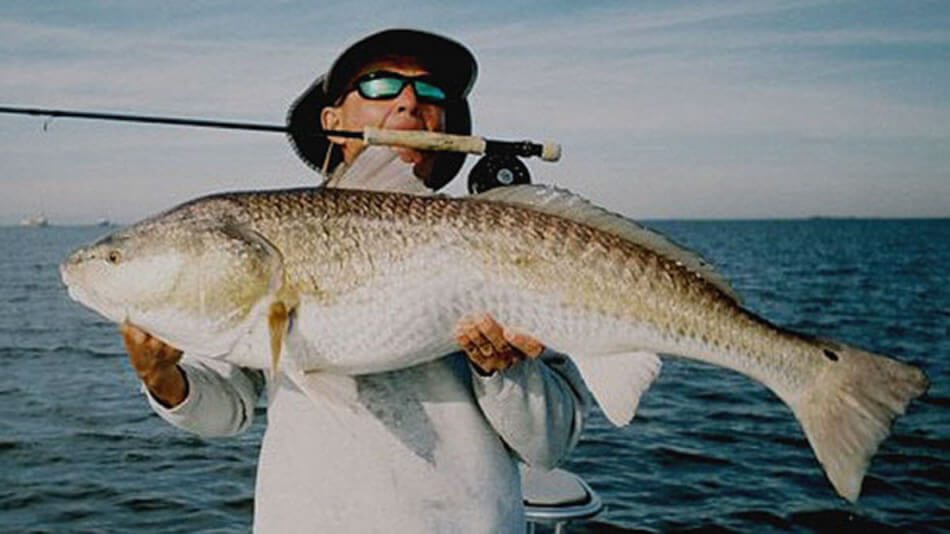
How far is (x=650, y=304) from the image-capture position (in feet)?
9.77

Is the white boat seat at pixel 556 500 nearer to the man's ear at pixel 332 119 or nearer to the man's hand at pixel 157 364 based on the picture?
the man's ear at pixel 332 119

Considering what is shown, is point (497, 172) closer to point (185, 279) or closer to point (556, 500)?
point (185, 279)

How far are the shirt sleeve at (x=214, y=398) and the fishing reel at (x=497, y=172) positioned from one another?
1.42 m

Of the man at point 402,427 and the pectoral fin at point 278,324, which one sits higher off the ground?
the pectoral fin at point 278,324

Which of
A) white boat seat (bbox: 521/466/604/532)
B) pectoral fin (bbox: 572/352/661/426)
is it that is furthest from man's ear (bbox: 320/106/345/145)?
white boat seat (bbox: 521/466/604/532)

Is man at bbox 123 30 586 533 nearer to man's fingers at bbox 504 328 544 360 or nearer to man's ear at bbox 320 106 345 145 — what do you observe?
man's fingers at bbox 504 328 544 360

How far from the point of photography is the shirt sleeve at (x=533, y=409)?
3.01 metres

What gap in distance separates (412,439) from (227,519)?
7301 millimetres

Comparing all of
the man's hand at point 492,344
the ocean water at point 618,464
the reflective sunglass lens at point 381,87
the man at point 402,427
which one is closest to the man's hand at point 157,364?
the man at point 402,427

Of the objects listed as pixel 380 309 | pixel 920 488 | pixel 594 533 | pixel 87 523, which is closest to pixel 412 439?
pixel 380 309

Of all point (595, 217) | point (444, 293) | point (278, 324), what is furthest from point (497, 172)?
point (278, 324)

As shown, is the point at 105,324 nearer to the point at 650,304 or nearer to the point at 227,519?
the point at 227,519

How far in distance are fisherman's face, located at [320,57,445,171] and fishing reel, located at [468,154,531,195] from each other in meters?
0.54

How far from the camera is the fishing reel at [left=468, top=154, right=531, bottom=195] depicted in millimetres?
4219
